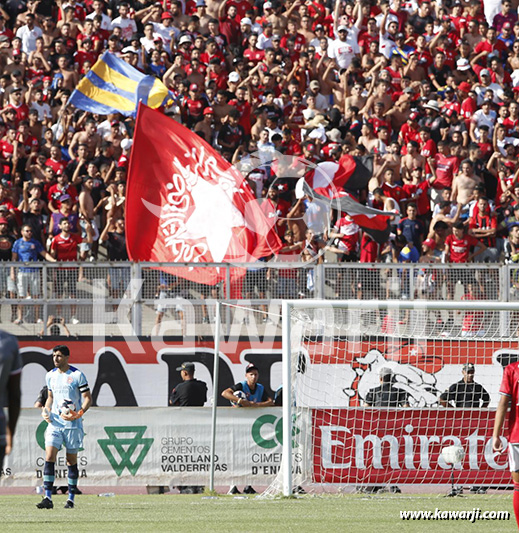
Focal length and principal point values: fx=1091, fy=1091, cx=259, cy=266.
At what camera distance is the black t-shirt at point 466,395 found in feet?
47.2

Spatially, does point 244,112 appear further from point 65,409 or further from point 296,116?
point 65,409

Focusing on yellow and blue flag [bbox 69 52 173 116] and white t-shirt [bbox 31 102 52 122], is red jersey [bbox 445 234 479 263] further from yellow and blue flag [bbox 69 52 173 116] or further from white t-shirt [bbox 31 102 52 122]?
white t-shirt [bbox 31 102 52 122]

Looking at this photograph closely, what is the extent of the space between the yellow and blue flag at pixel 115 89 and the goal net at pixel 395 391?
5.26 metres

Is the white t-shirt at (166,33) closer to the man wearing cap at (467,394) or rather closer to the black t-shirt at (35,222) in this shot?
the black t-shirt at (35,222)

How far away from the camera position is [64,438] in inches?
487

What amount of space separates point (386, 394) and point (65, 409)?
4.48 meters

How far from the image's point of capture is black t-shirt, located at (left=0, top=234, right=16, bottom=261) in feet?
49.8

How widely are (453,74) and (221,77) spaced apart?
4.39 metres

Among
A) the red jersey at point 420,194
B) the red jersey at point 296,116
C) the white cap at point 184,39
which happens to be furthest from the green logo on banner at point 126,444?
the white cap at point 184,39

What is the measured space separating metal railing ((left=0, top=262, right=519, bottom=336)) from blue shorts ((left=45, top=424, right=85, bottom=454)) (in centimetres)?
239

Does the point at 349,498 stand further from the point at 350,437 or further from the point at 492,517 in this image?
the point at 492,517

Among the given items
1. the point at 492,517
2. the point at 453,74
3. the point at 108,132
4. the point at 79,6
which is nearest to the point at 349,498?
the point at 492,517

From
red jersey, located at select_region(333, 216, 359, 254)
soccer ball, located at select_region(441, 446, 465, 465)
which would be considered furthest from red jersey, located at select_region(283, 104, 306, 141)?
soccer ball, located at select_region(441, 446, 465, 465)

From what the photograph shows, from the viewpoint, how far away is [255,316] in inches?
579
